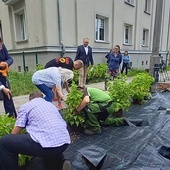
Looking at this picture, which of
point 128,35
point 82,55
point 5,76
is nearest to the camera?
point 5,76

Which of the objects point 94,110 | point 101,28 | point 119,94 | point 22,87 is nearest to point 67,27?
point 101,28

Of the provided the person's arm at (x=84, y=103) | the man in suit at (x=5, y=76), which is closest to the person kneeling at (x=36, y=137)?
the person's arm at (x=84, y=103)

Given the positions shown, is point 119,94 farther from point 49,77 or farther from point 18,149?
point 18,149

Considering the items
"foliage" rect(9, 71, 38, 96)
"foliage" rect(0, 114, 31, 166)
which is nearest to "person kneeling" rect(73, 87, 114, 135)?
"foliage" rect(0, 114, 31, 166)

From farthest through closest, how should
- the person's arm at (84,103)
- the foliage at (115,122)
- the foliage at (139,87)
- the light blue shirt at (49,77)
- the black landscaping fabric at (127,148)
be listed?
the foliage at (139,87) → the foliage at (115,122) → the light blue shirt at (49,77) → the person's arm at (84,103) → the black landscaping fabric at (127,148)

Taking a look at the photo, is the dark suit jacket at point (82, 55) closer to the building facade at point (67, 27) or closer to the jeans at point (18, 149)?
the building facade at point (67, 27)

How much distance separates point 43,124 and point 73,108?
3.82 ft

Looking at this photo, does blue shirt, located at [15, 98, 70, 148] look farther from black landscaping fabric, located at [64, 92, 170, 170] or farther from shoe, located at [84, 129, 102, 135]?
shoe, located at [84, 129, 102, 135]

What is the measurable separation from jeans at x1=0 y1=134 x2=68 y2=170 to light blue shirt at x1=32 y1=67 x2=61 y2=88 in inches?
52.4

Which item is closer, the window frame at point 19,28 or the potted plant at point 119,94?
the potted plant at point 119,94

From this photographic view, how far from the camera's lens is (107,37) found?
446 inches

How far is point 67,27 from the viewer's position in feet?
28.5

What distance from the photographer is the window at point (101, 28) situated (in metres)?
10.8

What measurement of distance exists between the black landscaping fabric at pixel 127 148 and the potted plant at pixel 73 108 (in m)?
0.21
